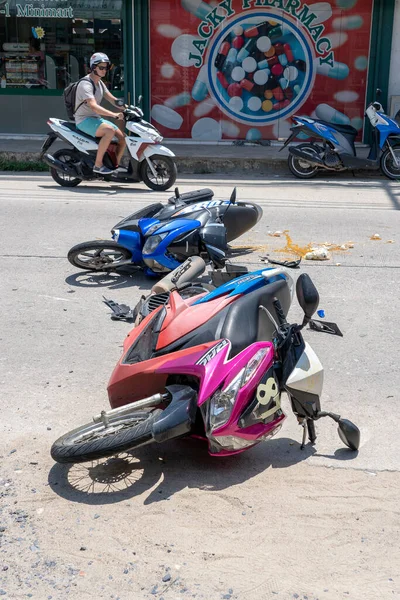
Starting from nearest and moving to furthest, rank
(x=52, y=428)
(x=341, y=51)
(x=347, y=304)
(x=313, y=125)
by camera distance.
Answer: (x=52, y=428) < (x=347, y=304) < (x=313, y=125) < (x=341, y=51)

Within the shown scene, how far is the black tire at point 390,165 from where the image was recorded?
43.5ft

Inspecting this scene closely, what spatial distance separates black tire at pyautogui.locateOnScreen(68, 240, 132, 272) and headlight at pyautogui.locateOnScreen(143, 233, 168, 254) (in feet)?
0.89

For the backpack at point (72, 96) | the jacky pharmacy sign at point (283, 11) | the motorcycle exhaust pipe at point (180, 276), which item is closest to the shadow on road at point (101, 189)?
the backpack at point (72, 96)

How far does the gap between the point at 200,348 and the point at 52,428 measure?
1089mm

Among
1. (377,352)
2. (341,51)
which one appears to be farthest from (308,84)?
(377,352)

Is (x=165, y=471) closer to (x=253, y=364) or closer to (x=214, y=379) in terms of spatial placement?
(x=214, y=379)

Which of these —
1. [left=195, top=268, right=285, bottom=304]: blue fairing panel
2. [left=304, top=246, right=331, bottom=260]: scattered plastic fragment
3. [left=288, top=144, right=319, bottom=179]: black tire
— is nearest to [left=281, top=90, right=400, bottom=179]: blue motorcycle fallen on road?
[left=288, top=144, right=319, bottom=179]: black tire

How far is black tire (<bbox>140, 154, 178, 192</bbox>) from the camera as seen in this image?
11.8 metres

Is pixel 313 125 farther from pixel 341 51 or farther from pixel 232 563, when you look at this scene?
pixel 232 563

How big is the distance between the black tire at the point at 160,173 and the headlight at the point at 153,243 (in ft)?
16.8

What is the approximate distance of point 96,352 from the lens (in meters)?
5.52

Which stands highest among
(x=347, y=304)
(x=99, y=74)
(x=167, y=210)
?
Answer: (x=99, y=74)

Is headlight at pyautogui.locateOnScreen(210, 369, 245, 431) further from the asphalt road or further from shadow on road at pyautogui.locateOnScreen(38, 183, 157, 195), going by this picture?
shadow on road at pyautogui.locateOnScreen(38, 183, 157, 195)

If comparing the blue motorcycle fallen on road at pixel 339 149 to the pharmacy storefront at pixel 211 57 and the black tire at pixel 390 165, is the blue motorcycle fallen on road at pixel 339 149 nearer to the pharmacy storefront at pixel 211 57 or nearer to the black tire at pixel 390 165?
the black tire at pixel 390 165
